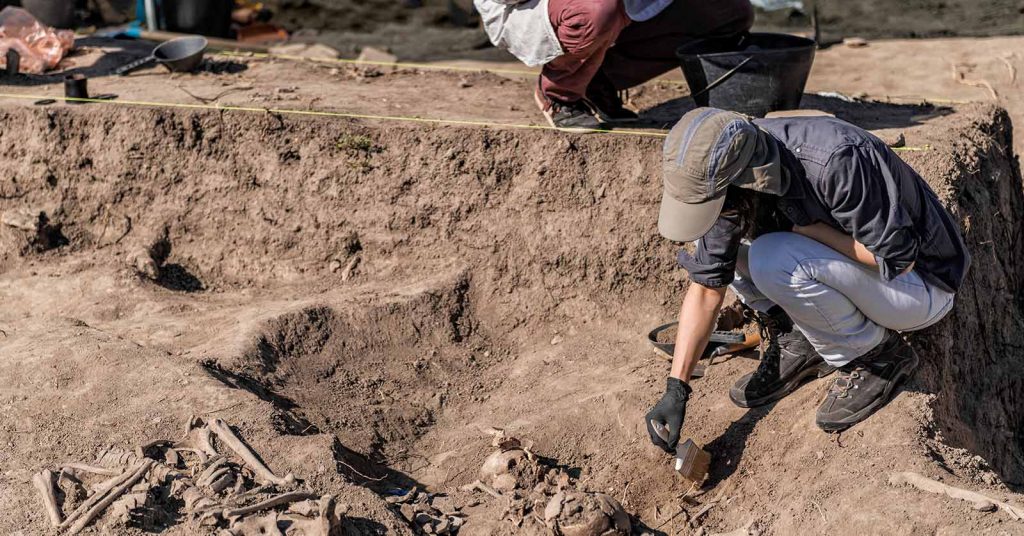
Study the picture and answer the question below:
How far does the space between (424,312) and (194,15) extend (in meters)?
3.99

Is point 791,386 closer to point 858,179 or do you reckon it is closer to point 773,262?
point 773,262

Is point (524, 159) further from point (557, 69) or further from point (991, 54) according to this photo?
point (991, 54)

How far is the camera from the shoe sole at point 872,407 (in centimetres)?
359

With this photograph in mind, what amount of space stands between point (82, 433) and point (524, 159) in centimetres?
228

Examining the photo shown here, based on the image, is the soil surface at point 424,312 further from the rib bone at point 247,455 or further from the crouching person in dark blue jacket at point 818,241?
the crouching person in dark blue jacket at point 818,241

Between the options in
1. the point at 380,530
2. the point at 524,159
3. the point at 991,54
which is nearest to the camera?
the point at 380,530

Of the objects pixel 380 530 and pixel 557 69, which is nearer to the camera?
pixel 380 530

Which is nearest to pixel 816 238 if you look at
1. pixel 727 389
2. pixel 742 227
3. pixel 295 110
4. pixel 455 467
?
pixel 742 227

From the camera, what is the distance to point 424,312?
185 inches

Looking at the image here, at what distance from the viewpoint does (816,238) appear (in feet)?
11.1

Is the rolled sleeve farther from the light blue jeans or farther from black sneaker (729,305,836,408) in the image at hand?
black sneaker (729,305,836,408)

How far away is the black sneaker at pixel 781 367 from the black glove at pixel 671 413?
1.61 feet

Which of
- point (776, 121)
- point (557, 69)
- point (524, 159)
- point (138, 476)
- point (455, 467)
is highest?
point (776, 121)

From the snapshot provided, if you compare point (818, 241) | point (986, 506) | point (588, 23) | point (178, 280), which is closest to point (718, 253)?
point (818, 241)
